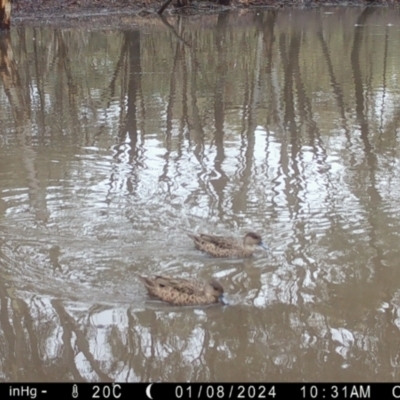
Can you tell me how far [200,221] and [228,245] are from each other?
115 cm

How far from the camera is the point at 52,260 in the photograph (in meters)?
7.09

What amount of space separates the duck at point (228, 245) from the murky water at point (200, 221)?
0.10 m

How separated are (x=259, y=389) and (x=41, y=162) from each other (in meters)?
6.23

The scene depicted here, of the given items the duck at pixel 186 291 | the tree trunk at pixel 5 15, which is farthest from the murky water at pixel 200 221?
the tree trunk at pixel 5 15

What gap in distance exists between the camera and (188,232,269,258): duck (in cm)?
703

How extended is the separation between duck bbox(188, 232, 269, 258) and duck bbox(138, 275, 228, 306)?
842 millimetres

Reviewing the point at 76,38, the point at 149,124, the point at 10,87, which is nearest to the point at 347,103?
the point at 149,124

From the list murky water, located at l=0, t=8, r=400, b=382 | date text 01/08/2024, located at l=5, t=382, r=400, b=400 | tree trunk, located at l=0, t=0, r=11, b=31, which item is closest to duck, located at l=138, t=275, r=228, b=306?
murky water, located at l=0, t=8, r=400, b=382

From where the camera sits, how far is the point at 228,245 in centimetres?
702

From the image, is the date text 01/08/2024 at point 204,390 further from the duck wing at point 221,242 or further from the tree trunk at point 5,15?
the tree trunk at point 5,15

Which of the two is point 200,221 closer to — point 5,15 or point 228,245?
point 228,245

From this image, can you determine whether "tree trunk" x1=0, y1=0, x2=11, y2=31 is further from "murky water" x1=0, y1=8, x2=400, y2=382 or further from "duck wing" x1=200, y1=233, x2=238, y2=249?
"duck wing" x1=200, y1=233, x2=238, y2=249

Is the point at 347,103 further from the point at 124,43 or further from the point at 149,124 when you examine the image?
the point at 124,43

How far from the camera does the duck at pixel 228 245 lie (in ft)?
23.1
